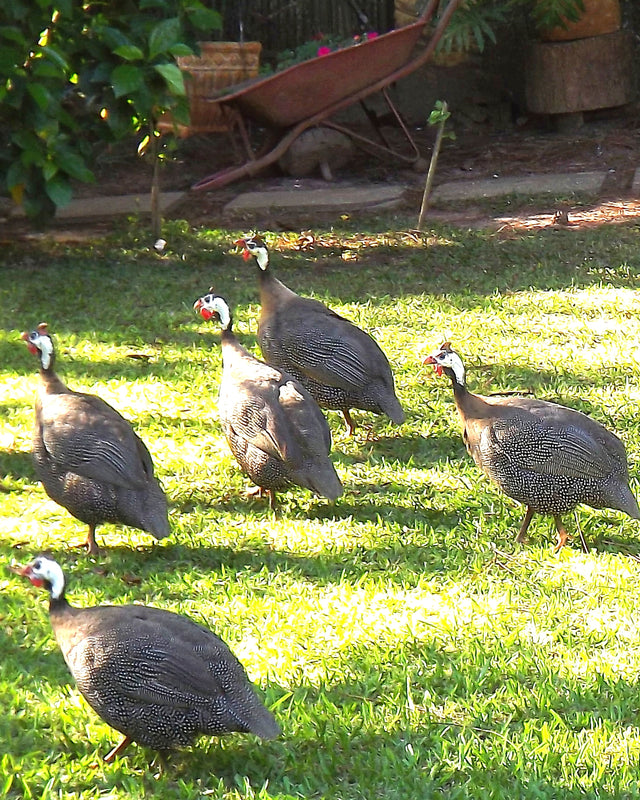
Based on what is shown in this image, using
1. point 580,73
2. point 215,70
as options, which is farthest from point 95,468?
point 580,73

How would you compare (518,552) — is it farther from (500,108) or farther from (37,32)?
(500,108)

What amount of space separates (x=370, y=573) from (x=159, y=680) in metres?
1.22

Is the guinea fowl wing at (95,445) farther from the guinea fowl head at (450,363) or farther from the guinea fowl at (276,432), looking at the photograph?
the guinea fowl head at (450,363)

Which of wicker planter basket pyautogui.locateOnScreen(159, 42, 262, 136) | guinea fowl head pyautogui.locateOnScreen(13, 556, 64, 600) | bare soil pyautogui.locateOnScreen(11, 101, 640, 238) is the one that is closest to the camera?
guinea fowl head pyautogui.locateOnScreen(13, 556, 64, 600)

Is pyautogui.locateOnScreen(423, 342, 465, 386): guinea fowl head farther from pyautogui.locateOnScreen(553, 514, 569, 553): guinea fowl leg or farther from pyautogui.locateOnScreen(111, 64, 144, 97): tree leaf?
pyautogui.locateOnScreen(111, 64, 144, 97): tree leaf

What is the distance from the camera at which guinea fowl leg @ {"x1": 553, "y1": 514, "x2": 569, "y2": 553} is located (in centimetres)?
415

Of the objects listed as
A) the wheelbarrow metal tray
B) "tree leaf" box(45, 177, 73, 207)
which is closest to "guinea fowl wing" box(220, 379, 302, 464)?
"tree leaf" box(45, 177, 73, 207)

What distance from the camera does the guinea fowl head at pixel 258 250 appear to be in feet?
19.0

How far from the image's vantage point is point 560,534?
421cm

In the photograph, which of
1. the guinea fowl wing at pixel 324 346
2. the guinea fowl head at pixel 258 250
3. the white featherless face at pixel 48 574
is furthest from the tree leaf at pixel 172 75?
the white featherless face at pixel 48 574

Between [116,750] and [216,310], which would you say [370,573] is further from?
[216,310]

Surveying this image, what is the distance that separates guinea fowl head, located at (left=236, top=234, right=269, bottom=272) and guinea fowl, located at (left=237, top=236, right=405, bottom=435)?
290mm

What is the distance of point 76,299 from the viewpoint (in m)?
7.11

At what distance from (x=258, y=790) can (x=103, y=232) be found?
6.11 m
